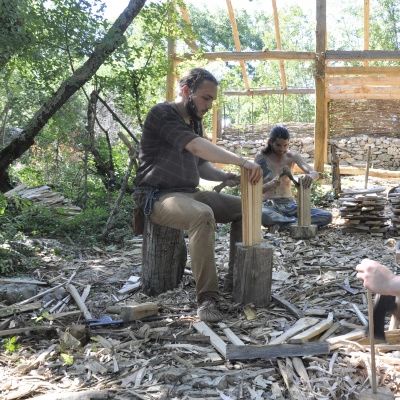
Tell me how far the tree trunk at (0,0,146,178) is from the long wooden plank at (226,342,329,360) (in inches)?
169

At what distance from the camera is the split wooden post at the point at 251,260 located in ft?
12.0

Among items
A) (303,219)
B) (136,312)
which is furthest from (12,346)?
(303,219)

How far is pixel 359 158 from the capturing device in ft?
55.5

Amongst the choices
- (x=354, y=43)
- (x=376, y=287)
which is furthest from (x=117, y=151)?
(x=354, y=43)

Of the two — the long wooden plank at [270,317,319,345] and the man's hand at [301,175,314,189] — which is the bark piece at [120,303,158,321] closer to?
the long wooden plank at [270,317,319,345]

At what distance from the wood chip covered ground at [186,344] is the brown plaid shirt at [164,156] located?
96 centimetres

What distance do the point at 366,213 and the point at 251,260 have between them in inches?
144

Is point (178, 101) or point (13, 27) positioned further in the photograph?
point (13, 27)

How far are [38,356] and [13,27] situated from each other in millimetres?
4311

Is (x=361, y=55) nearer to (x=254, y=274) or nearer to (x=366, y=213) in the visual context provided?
(x=366, y=213)

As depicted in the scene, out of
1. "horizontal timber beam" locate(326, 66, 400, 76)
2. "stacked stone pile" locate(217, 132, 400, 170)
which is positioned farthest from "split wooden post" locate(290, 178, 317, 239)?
"stacked stone pile" locate(217, 132, 400, 170)

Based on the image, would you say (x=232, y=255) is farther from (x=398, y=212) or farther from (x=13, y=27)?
(x=13, y=27)

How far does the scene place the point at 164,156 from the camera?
12.8ft

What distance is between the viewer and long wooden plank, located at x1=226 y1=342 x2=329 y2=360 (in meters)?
2.81
